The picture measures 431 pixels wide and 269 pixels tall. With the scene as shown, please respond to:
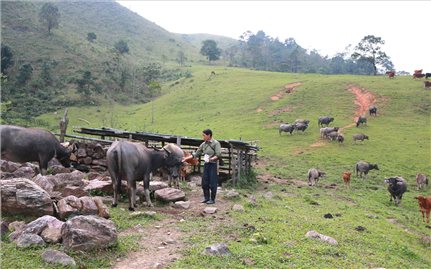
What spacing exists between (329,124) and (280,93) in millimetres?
13785

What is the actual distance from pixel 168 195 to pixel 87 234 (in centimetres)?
526

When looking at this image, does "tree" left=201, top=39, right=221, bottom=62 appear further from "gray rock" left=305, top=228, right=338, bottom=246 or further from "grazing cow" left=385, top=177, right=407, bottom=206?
"gray rock" left=305, top=228, right=338, bottom=246

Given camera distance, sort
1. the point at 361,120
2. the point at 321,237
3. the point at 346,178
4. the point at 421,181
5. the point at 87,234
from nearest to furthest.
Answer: the point at 87,234 → the point at 321,237 → the point at 346,178 → the point at 421,181 → the point at 361,120

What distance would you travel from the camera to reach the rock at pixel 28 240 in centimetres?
690

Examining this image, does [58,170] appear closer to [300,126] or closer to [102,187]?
[102,187]

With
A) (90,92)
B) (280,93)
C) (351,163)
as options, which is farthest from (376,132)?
(90,92)

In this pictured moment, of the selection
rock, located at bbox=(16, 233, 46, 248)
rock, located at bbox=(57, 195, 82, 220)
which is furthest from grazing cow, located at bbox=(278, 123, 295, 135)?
rock, located at bbox=(16, 233, 46, 248)

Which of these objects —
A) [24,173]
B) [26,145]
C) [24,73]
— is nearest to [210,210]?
[24,173]

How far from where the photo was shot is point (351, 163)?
94.0 ft

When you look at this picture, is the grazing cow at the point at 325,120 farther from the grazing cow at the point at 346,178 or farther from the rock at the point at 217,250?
the rock at the point at 217,250

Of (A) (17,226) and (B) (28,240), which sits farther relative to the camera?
(A) (17,226)

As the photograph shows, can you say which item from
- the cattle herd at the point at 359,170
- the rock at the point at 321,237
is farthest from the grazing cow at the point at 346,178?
the rock at the point at 321,237

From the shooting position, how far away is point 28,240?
6965 millimetres

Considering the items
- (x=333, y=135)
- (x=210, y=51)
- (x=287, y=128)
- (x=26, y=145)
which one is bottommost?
(x=333, y=135)
